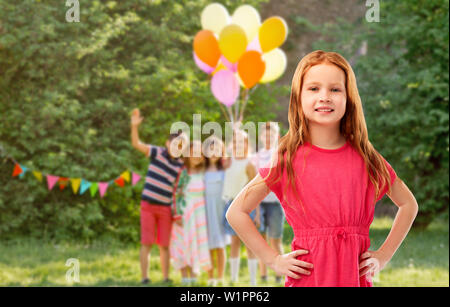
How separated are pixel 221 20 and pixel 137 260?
9.34 feet

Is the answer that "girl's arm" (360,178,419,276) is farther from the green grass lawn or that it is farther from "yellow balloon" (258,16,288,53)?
"yellow balloon" (258,16,288,53)

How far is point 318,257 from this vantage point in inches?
56.2

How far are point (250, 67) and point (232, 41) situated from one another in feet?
1.09

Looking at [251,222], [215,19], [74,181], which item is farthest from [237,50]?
[251,222]

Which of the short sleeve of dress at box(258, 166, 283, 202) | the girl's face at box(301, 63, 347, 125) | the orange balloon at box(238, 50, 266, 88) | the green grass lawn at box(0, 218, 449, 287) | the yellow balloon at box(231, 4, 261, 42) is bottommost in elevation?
the green grass lawn at box(0, 218, 449, 287)

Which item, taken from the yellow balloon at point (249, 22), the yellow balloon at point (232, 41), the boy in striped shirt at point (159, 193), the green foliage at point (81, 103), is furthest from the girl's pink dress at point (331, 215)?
the green foliage at point (81, 103)

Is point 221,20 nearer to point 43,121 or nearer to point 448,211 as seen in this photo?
point 43,121

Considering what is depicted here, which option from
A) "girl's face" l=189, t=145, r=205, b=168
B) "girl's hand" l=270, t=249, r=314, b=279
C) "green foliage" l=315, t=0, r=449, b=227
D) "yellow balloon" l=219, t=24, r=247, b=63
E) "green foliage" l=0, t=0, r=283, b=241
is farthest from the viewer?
"green foliage" l=315, t=0, r=449, b=227

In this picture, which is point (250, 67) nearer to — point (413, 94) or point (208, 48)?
point (208, 48)

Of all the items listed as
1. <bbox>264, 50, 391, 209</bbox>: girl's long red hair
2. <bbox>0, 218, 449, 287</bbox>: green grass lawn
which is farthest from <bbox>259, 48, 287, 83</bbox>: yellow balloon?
<bbox>264, 50, 391, 209</bbox>: girl's long red hair

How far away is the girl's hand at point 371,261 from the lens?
145cm

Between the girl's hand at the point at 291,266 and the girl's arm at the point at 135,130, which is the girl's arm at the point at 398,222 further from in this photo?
the girl's arm at the point at 135,130

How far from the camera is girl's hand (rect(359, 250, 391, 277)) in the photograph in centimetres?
145

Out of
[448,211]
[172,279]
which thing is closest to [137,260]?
[172,279]
